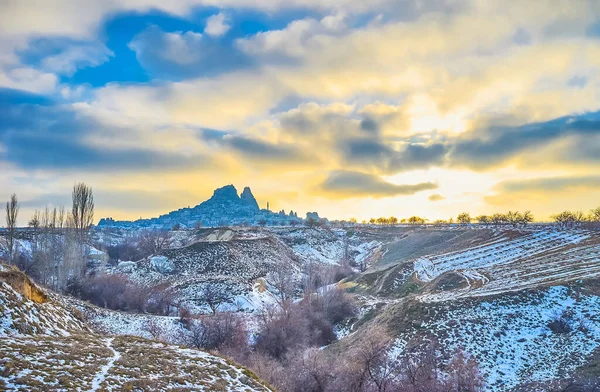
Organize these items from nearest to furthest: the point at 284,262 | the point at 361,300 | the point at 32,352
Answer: the point at 32,352
the point at 361,300
the point at 284,262

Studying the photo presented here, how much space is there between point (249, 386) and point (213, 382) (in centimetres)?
171

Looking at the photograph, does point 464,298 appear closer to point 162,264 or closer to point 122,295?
point 122,295

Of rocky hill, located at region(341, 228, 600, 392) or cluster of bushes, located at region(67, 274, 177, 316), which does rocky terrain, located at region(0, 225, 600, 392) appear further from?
cluster of bushes, located at region(67, 274, 177, 316)

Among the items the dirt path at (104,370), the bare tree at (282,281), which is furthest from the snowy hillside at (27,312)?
the bare tree at (282,281)

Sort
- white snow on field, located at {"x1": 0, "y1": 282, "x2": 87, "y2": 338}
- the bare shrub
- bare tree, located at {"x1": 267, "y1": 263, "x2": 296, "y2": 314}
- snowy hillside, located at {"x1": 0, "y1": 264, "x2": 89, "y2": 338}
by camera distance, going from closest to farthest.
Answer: white snow on field, located at {"x1": 0, "y1": 282, "x2": 87, "y2": 338} → snowy hillside, located at {"x1": 0, "y1": 264, "x2": 89, "y2": 338} → the bare shrub → bare tree, located at {"x1": 267, "y1": 263, "x2": 296, "y2": 314}

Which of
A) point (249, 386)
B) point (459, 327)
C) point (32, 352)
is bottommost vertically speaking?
point (459, 327)

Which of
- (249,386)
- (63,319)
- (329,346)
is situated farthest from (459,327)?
(63,319)

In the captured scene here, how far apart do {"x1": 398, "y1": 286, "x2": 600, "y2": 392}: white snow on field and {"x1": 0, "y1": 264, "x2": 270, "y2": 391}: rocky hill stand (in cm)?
2242

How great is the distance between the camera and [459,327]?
118 feet

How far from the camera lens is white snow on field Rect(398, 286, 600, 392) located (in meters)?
30.1

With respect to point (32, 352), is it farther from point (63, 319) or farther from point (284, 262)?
point (284, 262)

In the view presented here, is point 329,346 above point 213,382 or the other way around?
the other way around

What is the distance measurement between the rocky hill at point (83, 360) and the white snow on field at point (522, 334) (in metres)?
22.4

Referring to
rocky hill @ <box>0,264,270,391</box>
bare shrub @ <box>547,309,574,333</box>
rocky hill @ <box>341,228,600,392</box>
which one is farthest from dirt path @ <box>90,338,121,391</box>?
bare shrub @ <box>547,309,574,333</box>
